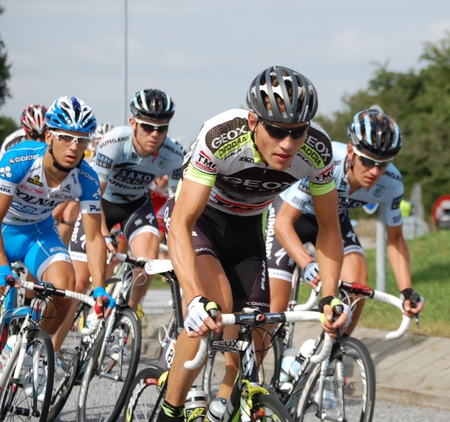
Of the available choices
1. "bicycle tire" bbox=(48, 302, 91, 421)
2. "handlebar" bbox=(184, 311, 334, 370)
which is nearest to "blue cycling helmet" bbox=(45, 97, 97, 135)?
"bicycle tire" bbox=(48, 302, 91, 421)

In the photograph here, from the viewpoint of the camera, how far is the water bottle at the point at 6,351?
5512 millimetres

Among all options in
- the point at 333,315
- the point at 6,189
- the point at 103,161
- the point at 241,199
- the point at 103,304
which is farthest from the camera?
the point at 103,161

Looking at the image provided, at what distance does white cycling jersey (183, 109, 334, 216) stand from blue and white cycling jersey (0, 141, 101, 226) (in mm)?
1944

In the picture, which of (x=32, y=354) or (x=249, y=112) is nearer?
(x=249, y=112)

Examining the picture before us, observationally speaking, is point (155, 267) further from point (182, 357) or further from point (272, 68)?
point (272, 68)

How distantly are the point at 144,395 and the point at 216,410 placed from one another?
Result: 76cm

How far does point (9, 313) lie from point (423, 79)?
47176 millimetres

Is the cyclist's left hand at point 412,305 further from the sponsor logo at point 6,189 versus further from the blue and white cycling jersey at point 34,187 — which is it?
the sponsor logo at point 6,189

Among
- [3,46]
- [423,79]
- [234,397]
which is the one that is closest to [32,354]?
[234,397]

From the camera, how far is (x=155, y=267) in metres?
4.86

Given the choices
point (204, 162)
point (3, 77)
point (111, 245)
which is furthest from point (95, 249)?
point (3, 77)

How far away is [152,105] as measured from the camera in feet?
26.0

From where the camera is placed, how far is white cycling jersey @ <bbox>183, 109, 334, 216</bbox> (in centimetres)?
409

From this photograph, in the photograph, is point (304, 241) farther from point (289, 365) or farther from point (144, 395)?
point (144, 395)
